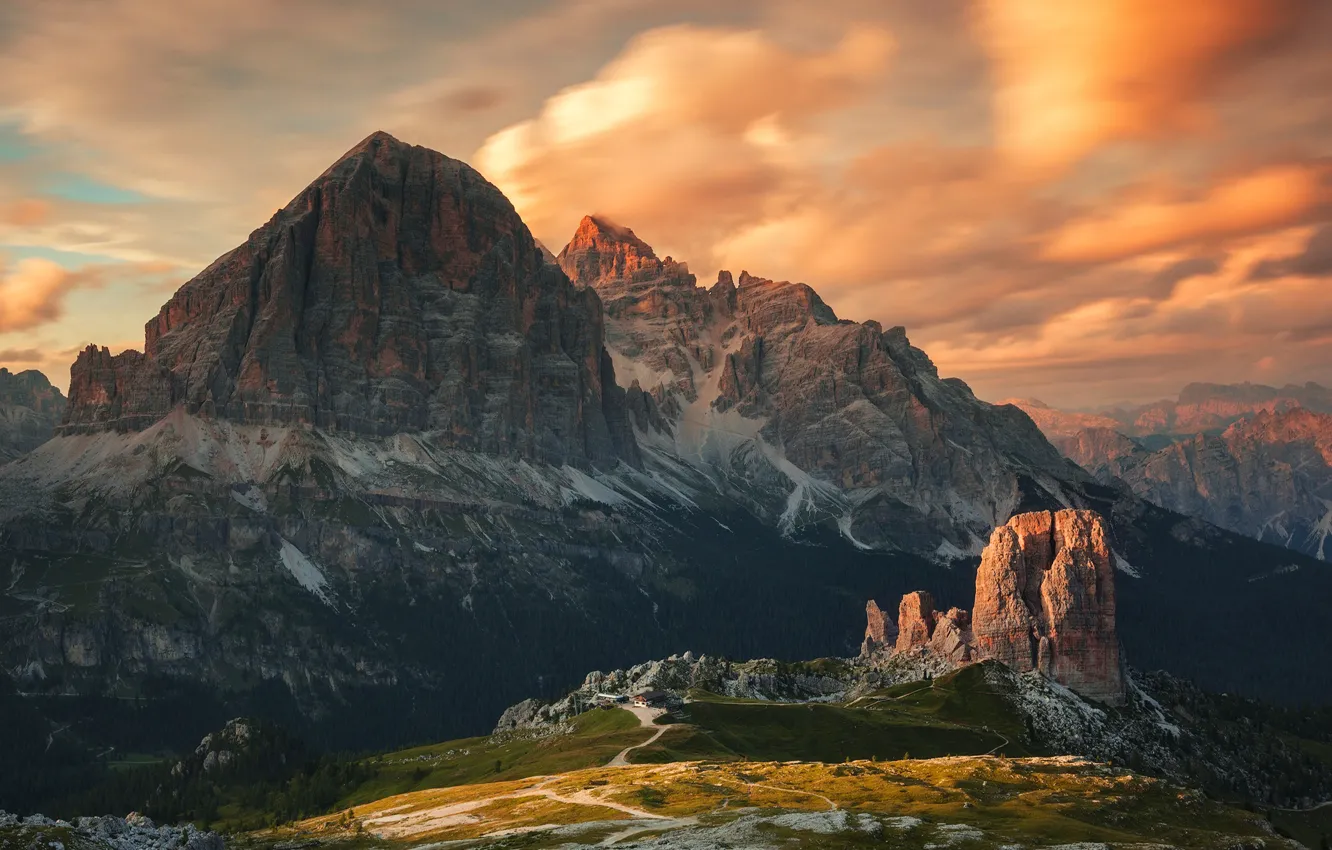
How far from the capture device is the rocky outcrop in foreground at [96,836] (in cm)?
11238

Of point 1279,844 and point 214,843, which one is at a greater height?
point 214,843

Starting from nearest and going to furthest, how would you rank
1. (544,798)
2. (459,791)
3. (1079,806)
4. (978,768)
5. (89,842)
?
(89,842) → (1079,806) → (544,798) → (978,768) → (459,791)

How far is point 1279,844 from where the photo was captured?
6161 inches

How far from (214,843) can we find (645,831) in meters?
41.2

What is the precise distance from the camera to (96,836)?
118 metres

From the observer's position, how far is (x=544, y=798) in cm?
17212

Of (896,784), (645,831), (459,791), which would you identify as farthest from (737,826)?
(459,791)

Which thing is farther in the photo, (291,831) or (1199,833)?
(291,831)

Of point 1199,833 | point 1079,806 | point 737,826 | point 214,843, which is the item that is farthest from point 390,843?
point 1199,833

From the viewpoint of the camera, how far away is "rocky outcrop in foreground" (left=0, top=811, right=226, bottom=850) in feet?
369

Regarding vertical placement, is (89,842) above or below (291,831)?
above

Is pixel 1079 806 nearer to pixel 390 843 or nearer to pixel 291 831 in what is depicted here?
pixel 390 843

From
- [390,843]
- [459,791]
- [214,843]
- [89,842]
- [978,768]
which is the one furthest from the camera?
[459,791]

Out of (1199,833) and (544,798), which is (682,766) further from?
(1199,833)
